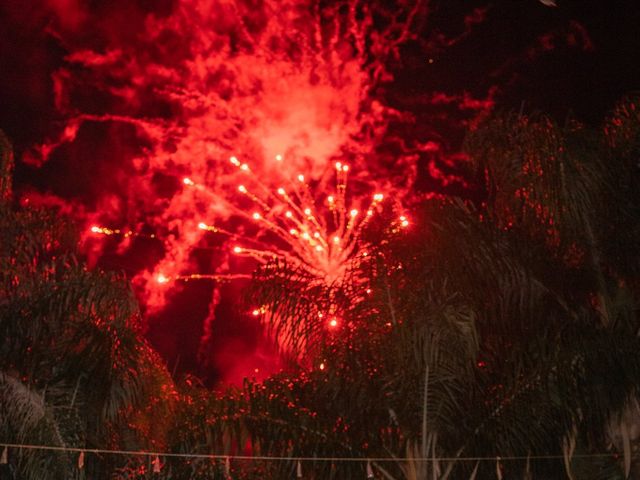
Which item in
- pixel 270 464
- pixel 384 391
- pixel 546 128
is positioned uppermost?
pixel 546 128

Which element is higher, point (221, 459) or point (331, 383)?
point (331, 383)

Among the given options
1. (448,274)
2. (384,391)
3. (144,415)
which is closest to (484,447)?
(384,391)

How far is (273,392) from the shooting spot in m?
10.1

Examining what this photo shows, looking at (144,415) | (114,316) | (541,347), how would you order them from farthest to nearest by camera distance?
(144,415), (114,316), (541,347)

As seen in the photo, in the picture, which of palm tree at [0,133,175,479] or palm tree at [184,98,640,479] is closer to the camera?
palm tree at [184,98,640,479]

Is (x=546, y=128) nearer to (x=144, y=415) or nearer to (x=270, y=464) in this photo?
(x=270, y=464)

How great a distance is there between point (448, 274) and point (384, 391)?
1448 mm

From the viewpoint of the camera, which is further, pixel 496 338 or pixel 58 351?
pixel 58 351

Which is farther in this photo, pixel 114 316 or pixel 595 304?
pixel 114 316

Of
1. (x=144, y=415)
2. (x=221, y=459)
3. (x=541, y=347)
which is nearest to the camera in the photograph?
(x=541, y=347)

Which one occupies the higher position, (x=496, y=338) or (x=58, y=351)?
(x=58, y=351)

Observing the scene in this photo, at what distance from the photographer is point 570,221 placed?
9977 millimetres

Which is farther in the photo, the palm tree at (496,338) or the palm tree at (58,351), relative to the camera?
the palm tree at (58,351)

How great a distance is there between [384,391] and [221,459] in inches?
82.3
